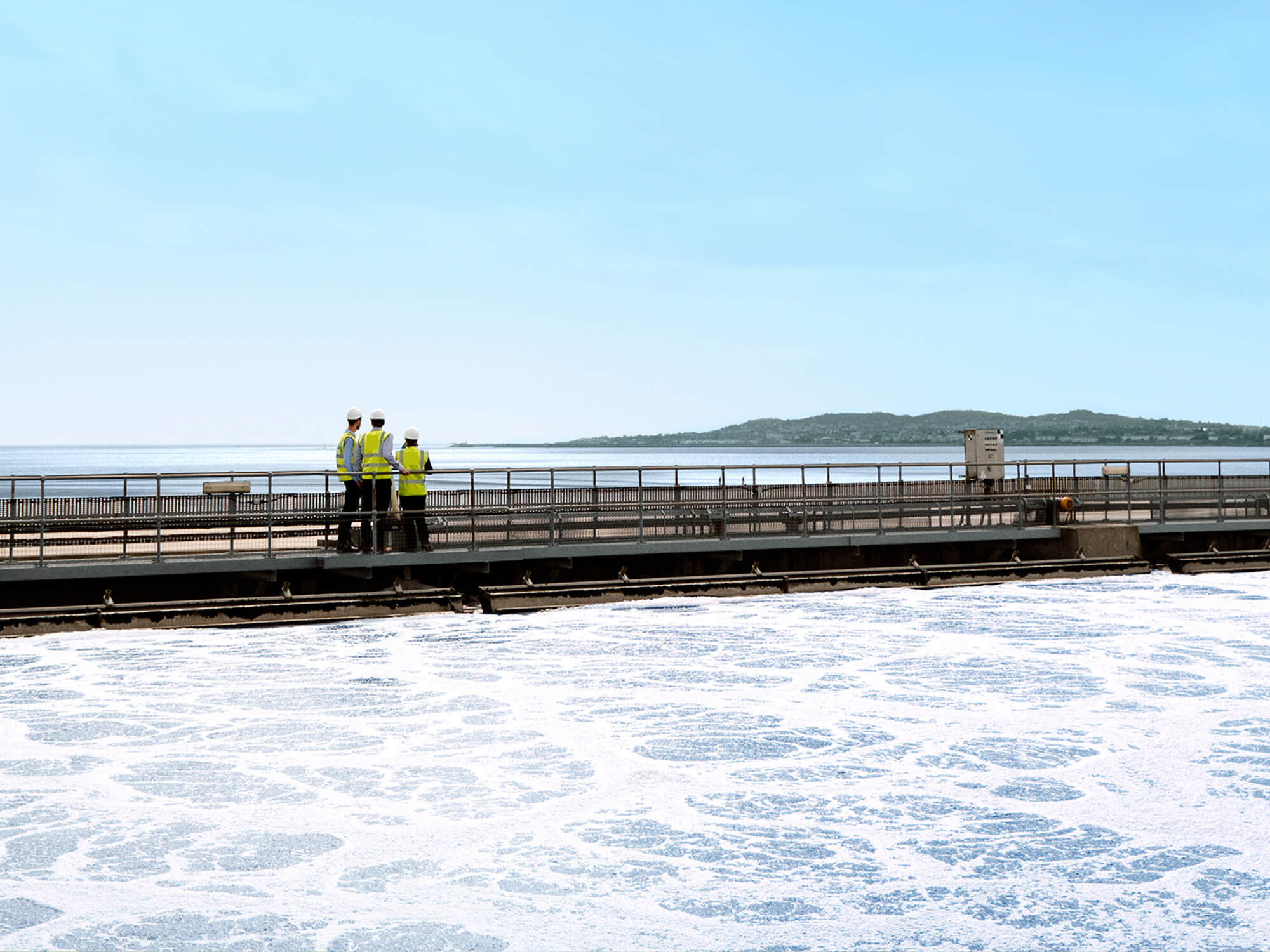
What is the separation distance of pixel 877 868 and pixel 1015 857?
3.42 feet

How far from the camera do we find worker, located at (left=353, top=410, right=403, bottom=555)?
802 inches

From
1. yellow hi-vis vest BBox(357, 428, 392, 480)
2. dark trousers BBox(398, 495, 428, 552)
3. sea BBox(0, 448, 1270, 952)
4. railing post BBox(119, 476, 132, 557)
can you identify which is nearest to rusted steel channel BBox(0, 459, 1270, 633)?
railing post BBox(119, 476, 132, 557)

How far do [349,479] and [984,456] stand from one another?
50.1ft

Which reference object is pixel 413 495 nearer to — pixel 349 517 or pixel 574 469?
pixel 349 517

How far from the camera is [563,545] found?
2267 centimetres

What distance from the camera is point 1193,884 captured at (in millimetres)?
8828

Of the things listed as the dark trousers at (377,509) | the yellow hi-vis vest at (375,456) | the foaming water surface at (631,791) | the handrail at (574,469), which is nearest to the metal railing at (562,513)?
the dark trousers at (377,509)

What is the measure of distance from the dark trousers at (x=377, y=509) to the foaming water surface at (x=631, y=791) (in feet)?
5.77

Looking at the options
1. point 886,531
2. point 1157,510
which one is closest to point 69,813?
point 886,531

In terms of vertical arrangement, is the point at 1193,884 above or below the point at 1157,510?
below

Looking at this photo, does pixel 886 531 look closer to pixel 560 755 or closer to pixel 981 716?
pixel 981 716

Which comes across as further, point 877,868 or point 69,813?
point 69,813

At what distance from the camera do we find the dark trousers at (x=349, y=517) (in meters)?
20.8

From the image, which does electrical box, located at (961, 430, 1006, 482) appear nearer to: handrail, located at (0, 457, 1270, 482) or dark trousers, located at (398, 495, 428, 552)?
handrail, located at (0, 457, 1270, 482)
